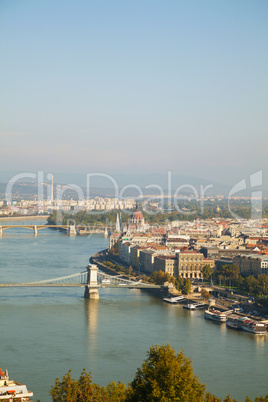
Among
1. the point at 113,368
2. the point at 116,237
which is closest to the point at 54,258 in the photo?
the point at 116,237

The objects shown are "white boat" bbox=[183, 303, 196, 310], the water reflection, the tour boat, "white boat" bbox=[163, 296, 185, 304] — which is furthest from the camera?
the tour boat

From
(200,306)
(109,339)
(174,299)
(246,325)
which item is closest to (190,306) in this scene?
(200,306)

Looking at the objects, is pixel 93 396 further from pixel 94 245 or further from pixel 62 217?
pixel 62 217

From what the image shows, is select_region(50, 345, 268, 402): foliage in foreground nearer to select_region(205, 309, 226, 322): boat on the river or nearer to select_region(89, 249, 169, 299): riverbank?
→ select_region(205, 309, 226, 322): boat on the river

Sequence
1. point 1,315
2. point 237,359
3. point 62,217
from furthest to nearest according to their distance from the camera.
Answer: point 62,217 < point 1,315 < point 237,359

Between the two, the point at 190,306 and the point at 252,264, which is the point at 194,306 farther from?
the point at 252,264

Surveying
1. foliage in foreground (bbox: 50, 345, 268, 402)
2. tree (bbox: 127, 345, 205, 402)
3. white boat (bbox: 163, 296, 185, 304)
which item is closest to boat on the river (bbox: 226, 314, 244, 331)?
white boat (bbox: 163, 296, 185, 304)

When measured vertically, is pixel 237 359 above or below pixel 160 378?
below
